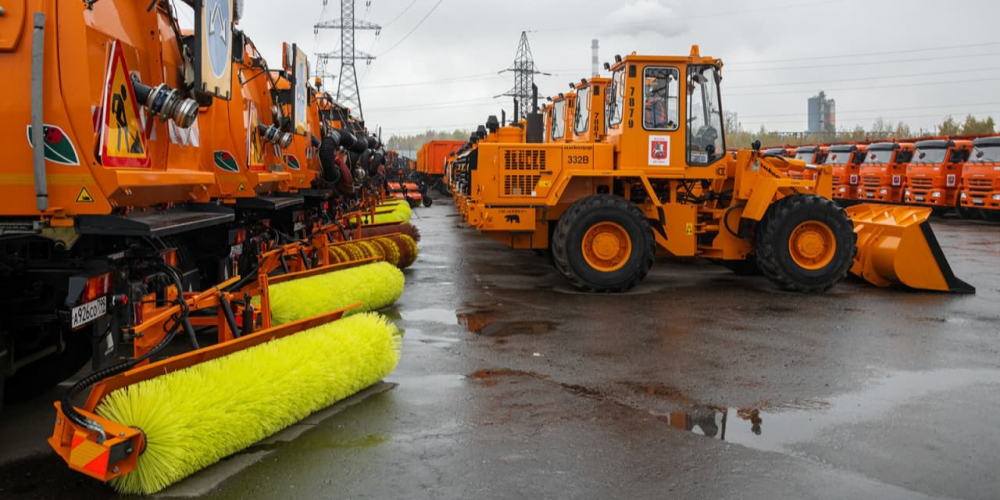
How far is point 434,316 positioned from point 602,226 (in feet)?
8.54

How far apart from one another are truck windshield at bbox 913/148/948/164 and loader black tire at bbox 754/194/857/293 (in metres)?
16.5

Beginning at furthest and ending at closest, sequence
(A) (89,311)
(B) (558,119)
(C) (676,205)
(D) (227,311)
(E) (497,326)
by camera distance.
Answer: (B) (558,119) < (C) (676,205) < (E) (497,326) < (D) (227,311) < (A) (89,311)

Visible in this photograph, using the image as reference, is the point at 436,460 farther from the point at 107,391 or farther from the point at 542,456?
the point at 107,391

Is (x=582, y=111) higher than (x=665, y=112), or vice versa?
(x=582, y=111)

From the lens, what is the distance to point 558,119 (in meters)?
17.6

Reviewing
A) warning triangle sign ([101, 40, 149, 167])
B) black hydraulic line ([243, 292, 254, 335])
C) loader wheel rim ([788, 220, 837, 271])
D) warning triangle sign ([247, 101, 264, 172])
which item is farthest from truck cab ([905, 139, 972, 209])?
warning triangle sign ([101, 40, 149, 167])

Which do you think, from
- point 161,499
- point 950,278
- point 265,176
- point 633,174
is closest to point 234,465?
point 161,499

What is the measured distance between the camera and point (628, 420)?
5266 mm

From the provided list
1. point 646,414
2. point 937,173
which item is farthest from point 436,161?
point 646,414

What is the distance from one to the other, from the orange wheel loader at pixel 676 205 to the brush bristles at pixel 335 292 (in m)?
2.24

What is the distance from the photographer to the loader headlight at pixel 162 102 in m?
4.73

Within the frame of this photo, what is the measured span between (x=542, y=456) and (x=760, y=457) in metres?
1.17

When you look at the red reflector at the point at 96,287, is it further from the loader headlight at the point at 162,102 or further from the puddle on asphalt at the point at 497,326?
the puddle on asphalt at the point at 497,326

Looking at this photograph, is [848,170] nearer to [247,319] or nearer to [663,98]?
[663,98]
